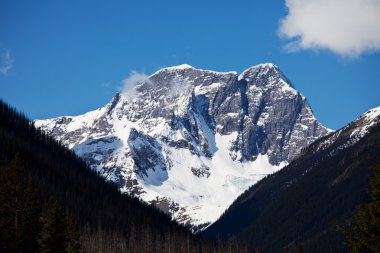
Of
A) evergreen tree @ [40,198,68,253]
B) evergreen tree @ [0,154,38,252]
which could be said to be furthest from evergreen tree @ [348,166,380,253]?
evergreen tree @ [0,154,38,252]

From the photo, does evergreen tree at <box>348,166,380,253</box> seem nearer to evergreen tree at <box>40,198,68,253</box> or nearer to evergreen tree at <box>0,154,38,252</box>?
evergreen tree at <box>40,198,68,253</box>

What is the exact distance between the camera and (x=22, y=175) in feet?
205

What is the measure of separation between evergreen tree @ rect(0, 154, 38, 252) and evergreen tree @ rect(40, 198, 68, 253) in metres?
1.10

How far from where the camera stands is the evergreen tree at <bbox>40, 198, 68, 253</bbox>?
61.8 meters

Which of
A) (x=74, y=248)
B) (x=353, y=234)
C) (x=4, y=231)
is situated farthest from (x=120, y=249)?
(x=353, y=234)

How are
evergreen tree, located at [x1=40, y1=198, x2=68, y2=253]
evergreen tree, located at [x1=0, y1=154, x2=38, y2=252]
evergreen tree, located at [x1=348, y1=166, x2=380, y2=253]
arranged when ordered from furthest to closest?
1. evergreen tree, located at [x1=40, y1=198, x2=68, y2=253]
2. evergreen tree, located at [x1=0, y1=154, x2=38, y2=252]
3. evergreen tree, located at [x1=348, y1=166, x2=380, y2=253]

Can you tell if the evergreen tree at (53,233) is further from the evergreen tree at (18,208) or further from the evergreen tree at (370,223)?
the evergreen tree at (370,223)

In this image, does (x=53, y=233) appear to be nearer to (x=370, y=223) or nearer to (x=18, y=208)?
(x=18, y=208)

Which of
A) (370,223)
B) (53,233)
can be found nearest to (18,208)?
(53,233)

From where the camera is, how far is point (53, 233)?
204 ft

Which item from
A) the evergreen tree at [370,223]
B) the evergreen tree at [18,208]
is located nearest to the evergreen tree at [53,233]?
the evergreen tree at [18,208]

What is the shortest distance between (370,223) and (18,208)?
3101 cm

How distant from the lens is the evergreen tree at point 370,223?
147ft

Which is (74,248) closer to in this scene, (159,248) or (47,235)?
(47,235)
